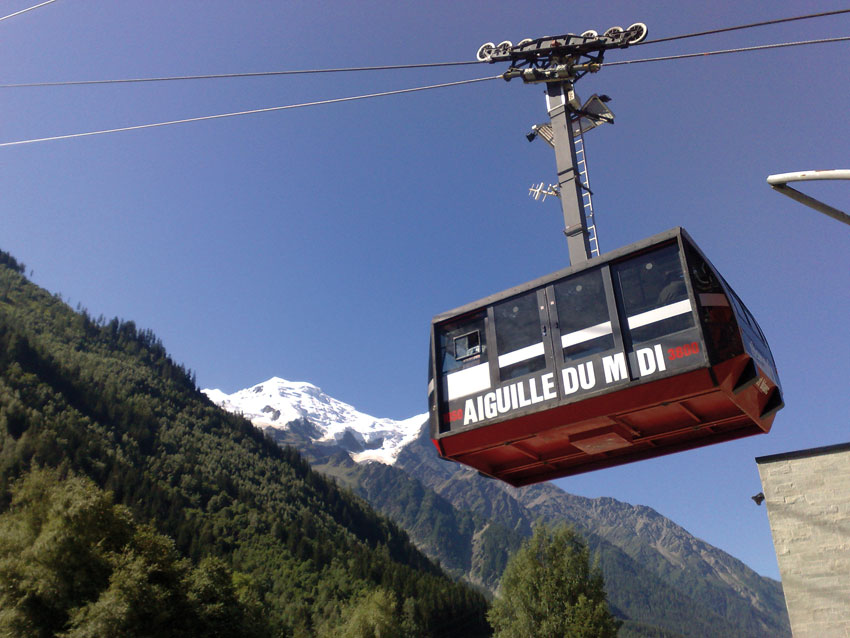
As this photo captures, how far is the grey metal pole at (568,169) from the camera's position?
1307cm

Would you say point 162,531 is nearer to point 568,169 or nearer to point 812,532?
point 812,532

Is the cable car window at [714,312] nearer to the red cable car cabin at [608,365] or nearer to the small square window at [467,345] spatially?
the red cable car cabin at [608,365]

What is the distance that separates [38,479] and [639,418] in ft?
161

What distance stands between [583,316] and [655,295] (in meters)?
1.28

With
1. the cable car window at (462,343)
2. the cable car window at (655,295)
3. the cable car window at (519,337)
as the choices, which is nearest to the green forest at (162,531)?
the cable car window at (462,343)

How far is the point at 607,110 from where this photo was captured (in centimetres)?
1443

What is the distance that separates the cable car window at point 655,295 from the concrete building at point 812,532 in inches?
503

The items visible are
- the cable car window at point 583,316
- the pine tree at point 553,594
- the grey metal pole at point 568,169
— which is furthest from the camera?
the pine tree at point 553,594

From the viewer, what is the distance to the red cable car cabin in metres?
11.0

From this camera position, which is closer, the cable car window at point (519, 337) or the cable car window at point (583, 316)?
the cable car window at point (583, 316)

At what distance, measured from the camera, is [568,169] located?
13641mm

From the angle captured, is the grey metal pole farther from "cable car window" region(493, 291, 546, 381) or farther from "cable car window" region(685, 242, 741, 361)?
"cable car window" region(685, 242, 741, 361)

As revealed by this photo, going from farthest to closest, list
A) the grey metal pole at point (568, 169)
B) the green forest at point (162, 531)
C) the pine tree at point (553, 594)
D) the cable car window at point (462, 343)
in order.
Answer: the pine tree at point (553, 594) → the green forest at point (162, 531) → the cable car window at point (462, 343) → the grey metal pole at point (568, 169)

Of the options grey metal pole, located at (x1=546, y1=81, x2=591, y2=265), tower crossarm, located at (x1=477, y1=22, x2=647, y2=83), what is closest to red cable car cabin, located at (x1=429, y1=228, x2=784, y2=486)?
grey metal pole, located at (x1=546, y1=81, x2=591, y2=265)
